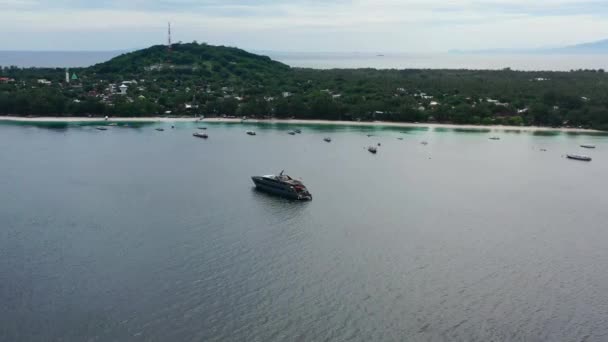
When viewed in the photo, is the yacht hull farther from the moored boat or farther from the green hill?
the green hill

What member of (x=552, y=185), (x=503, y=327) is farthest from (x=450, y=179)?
(x=503, y=327)

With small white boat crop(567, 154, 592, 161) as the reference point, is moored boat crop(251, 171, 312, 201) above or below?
below

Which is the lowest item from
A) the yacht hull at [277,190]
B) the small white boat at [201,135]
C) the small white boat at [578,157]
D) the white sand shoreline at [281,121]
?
the yacht hull at [277,190]

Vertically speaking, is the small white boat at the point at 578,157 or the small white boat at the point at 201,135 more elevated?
the small white boat at the point at 201,135

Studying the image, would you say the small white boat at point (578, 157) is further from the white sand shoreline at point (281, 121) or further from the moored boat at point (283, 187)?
the moored boat at point (283, 187)

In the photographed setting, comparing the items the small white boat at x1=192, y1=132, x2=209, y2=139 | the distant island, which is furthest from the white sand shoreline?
the small white boat at x1=192, y1=132, x2=209, y2=139

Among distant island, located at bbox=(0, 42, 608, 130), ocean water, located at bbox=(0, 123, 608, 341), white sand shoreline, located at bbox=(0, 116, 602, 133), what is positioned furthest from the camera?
distant island, located at bbox=(0, 42, 608, 130)

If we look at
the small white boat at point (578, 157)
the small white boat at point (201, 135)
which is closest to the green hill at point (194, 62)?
the small white boat at point (201, 135)
